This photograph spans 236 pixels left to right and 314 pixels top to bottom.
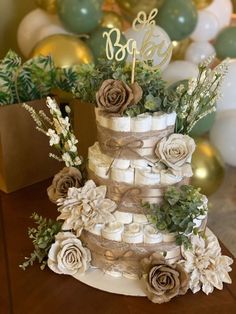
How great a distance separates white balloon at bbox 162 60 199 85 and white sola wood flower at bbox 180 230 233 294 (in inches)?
45.1

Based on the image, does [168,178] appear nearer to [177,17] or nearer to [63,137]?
[63,137]

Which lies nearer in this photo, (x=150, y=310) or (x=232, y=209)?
(x=150, y=310)

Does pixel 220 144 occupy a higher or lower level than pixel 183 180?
lower

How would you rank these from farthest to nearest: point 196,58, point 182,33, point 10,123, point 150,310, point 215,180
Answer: point 196,58
point 182,33
point 215,180
point 10,123
point 150,310

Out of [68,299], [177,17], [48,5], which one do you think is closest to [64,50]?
[48,5]

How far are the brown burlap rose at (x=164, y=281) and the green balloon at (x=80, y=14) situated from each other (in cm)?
127

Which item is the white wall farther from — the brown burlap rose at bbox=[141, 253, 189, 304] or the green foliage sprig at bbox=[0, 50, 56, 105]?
the brown burlap rose at bbox=[141, 253, 189, 304]

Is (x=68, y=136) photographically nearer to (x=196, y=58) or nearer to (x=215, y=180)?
(x=215, y=180)

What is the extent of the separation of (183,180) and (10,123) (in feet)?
1.83

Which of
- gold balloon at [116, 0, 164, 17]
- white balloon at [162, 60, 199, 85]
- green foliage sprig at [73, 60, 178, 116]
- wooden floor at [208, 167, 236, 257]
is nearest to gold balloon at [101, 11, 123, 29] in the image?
gold balloon at [116, 0, 164, 17]

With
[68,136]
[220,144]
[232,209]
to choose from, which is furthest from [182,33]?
[68,136]

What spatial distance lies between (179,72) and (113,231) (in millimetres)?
1251

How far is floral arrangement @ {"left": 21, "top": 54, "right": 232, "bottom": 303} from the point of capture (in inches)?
26.6

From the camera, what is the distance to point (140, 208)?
0.70 m
